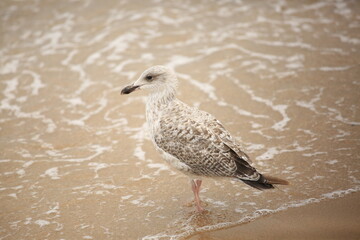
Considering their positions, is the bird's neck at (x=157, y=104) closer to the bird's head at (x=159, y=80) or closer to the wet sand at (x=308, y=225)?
the bird's head at (x=159, y=80)

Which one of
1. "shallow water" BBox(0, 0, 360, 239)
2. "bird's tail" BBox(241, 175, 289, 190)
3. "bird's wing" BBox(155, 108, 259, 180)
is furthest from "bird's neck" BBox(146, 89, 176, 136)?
"bird's tail" BBox(241, 175, 289, 190)

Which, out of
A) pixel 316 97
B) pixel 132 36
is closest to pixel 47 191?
pixel 316 97

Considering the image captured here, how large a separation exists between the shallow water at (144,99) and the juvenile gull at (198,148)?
1.60ft

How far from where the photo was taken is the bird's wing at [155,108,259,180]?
194 inches

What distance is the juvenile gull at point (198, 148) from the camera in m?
4.90

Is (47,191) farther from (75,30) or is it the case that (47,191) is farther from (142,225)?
(75,30)

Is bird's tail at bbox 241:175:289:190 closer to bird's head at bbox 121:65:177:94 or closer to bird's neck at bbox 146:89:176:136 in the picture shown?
bird's neck at bbox 146:89:176:136

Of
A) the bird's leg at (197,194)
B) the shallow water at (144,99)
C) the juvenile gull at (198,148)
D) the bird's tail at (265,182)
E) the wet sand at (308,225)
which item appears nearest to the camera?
the wet sand at (308,225)

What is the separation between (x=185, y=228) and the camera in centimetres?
492

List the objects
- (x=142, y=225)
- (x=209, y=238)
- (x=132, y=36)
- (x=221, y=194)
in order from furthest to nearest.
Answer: (x=132, y=36), (x=221, y=194), (x=142, y=225), (x=209, y=238)

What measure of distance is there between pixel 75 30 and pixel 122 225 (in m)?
7.35

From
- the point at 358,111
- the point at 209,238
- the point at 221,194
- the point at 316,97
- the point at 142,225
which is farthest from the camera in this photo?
the point at 316,97

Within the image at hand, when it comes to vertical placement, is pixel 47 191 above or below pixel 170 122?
below

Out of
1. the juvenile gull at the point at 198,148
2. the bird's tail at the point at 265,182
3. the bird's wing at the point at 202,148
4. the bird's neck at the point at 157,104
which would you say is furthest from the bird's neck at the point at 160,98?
the bird's tail at the point at 265,182
